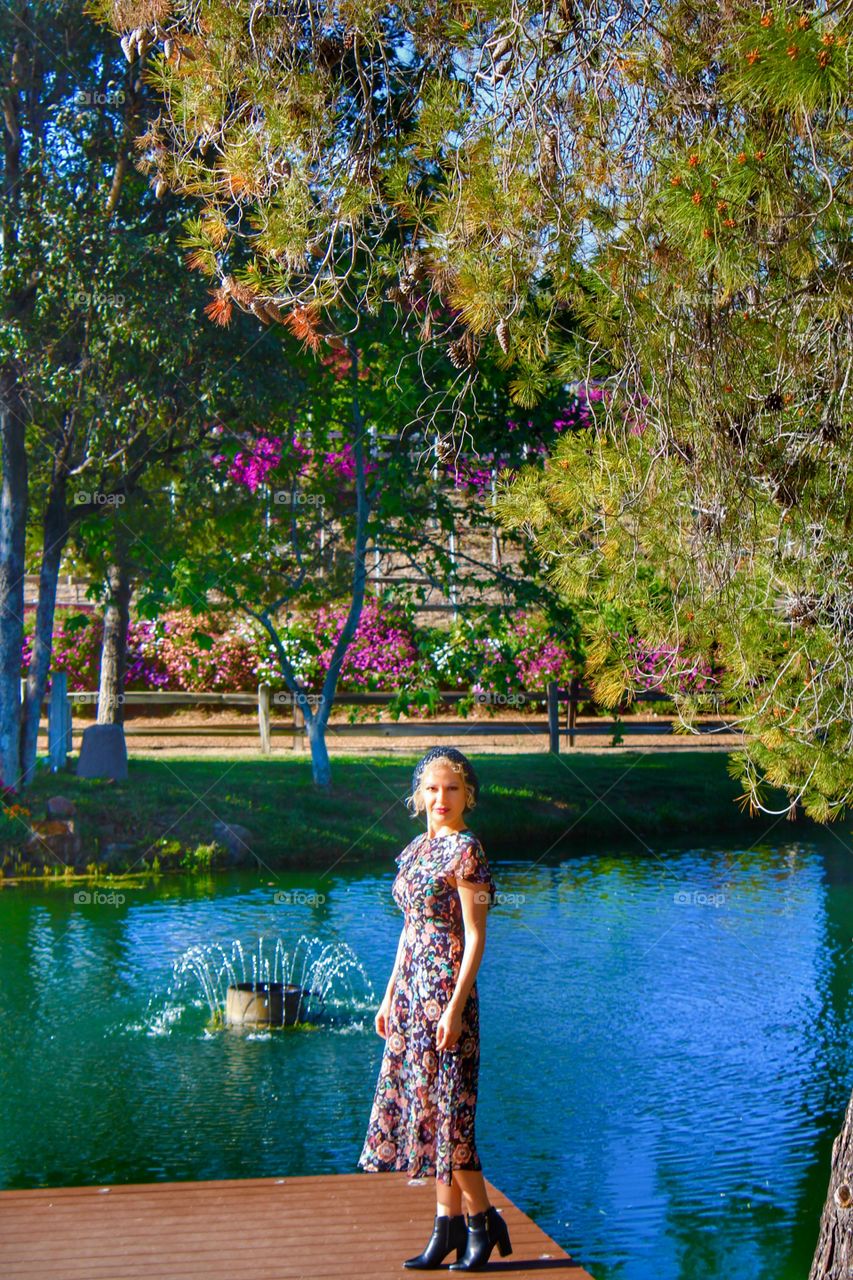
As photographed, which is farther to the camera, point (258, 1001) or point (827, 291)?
point (258, 1001)

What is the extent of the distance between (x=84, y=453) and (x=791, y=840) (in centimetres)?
827

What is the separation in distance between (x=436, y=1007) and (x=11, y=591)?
990 centimetres

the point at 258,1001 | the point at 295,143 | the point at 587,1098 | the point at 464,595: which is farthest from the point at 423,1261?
the point at 464,595

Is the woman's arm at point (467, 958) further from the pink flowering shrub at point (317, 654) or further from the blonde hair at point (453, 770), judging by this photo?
the pink flowering shrub at point (317, 654)

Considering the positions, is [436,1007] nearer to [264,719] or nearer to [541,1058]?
[541,1058]

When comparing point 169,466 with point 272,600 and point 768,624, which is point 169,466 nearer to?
point 272,600

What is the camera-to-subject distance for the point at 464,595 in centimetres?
1969

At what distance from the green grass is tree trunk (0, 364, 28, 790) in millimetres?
514

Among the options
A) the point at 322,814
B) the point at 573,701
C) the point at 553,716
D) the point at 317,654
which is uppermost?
the point at 317,654

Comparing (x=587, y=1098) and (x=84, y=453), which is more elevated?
(x=84, y=453)

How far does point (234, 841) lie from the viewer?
1323cm

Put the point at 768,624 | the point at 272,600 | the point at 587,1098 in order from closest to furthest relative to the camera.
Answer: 1. the point at 768,624
2. the point at 587,1098
3. the point at 272,600

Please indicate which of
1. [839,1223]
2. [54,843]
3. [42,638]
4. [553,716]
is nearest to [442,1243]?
[839,1223]

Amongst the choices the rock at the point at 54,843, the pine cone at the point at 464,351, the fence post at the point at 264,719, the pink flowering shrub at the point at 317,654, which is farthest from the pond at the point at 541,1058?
the pink flowering shrub at the point at 317,654
